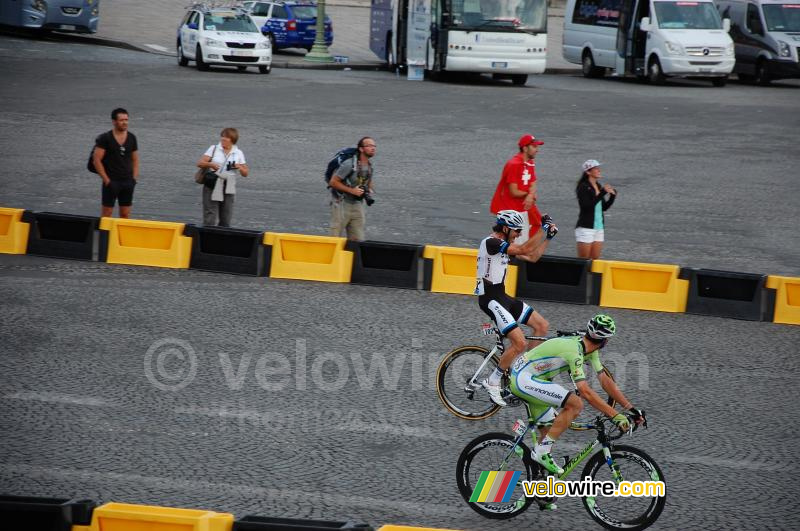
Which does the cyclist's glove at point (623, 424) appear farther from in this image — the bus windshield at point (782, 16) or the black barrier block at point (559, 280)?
the bus windshield at point (782, 16)

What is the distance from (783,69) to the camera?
125ft

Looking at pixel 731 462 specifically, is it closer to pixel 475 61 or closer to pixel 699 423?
pixel 699 423

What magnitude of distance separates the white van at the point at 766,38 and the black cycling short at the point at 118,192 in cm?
2772

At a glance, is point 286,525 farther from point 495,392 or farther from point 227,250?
point 227,250

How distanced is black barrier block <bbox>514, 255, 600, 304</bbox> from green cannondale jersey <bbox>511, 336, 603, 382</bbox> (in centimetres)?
599

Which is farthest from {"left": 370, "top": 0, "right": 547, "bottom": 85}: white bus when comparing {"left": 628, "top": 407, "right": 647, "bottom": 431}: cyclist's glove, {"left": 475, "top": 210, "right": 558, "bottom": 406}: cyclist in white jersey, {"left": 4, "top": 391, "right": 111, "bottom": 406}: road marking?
{"left": 628, "top": 407, "right": 647, "bottom": 431}: cyclist's glove

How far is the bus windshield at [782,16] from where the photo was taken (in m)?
38.7

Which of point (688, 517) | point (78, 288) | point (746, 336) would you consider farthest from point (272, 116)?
point (688, 517)

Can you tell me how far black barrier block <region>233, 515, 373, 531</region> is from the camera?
6590 millimetres

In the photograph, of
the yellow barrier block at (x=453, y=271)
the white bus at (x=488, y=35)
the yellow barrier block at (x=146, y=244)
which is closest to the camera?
the yellow barrier block at (x=453, y=271)

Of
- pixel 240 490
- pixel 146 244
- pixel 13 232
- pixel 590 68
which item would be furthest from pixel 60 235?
pixel 590 68

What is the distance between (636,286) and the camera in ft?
46.6

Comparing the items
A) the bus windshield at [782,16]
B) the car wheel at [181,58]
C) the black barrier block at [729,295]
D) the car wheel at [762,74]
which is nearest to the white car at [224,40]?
the car wheel at [181,58]

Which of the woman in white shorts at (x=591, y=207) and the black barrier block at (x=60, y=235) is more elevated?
the woman in white shorts at (x=591, y=207)
